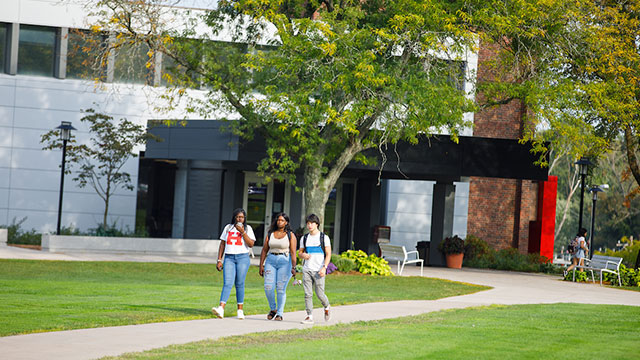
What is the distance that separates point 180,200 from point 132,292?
51.5 ft

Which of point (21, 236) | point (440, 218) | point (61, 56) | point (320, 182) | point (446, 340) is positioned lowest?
point (21, 236)

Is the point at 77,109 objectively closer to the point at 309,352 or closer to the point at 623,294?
the point at 623,294

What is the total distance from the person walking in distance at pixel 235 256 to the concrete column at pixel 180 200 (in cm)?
1827

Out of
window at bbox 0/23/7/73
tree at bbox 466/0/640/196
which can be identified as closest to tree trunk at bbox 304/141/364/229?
tree at bbox 466/0/640/196

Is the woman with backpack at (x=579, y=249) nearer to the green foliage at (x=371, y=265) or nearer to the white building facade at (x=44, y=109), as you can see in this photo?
the green foliage at (x=371, y=265)

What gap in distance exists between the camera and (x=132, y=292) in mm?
15305

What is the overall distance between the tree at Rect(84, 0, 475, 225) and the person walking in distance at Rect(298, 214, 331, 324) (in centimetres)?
679

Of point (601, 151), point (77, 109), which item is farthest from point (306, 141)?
point (77, 109)

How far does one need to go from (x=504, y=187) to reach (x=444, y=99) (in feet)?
51.5

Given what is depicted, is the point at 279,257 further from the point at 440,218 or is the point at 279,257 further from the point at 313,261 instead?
the point at 440,218

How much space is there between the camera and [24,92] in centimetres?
3028

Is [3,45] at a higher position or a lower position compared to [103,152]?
higher

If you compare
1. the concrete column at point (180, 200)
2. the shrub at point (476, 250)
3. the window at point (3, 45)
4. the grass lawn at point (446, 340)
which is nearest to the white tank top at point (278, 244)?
the grass lawn at point (446, 340)

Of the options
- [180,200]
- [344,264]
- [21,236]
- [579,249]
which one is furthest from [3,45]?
[579,249]
